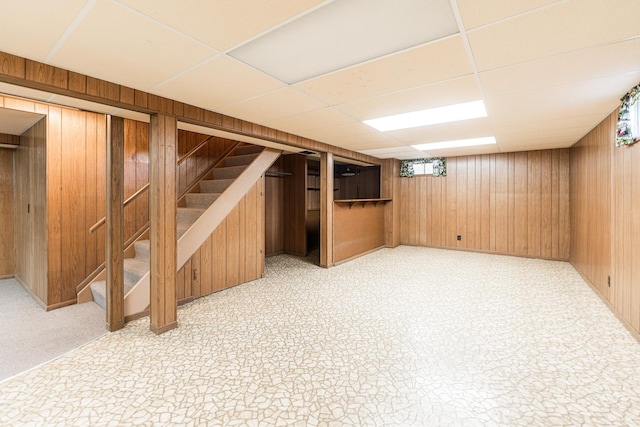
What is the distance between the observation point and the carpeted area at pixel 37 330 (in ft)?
7.22

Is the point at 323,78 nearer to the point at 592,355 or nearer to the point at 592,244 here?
the point at 592,355

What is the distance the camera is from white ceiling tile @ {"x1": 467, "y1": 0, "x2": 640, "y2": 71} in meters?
1.41

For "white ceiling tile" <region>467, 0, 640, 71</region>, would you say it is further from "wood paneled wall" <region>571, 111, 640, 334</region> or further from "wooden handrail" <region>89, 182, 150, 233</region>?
"wooden handrail" <region>89, 182, 150, 233</region>

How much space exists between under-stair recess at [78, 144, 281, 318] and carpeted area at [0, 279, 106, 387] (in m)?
0.27

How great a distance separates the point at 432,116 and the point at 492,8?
6.44ft

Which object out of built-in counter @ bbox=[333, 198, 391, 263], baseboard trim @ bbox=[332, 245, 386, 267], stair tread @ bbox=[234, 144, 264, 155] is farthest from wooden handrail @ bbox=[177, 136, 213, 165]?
baseboard trim @ bbox=[332, 245, 386, 267]

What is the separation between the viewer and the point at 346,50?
1816 millimetres

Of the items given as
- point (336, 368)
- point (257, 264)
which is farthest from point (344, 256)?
point (336, 368)

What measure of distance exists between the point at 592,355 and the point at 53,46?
429cm

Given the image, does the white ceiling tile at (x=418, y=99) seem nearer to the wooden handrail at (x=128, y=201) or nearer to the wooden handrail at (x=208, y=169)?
the wooden handrail at (x=208, y=169)

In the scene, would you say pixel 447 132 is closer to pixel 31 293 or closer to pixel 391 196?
pixel 391 196

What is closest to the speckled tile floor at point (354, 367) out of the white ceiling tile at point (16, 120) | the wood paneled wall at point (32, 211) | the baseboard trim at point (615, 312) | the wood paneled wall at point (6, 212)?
the baseboard trim at point (615, 312)

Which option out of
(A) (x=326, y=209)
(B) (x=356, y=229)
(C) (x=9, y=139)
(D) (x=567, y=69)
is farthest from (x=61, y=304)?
(D) (x=567, y=69)

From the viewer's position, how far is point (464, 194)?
6426 millimetres
